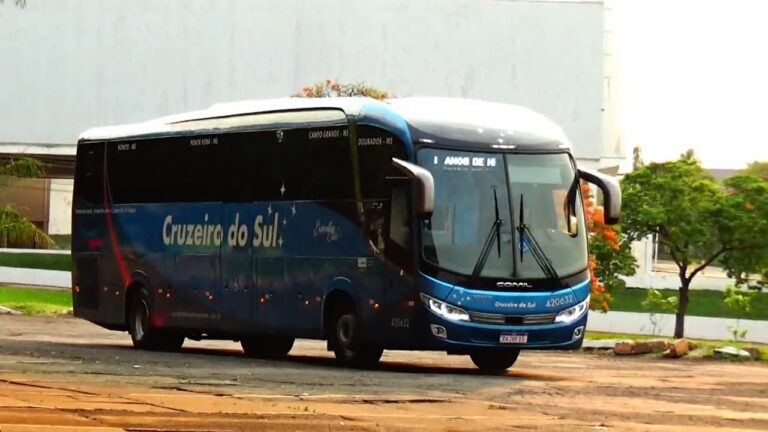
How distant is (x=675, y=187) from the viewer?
5553cm

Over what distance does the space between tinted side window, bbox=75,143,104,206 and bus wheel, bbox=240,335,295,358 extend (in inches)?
154

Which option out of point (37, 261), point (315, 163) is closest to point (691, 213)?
point (315, 163)

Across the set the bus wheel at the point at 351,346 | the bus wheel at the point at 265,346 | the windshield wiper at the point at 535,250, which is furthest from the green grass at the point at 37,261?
the windshield wiper at the point at 535,250

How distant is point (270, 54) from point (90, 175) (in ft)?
167

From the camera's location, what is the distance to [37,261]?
83.1 m

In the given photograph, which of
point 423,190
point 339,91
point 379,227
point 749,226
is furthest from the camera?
point 339,91

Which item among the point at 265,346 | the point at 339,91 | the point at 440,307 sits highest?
the point at 339,91

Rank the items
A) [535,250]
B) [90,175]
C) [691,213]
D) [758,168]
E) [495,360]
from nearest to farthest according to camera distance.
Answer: [535,250], [495,360], [90,175], [691,213], [758,168]

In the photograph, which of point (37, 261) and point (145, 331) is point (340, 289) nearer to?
point (145, 331)

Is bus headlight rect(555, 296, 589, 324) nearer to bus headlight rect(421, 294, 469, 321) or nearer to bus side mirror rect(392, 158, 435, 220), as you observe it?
bus headlight rect(421, 294, 469, 321)

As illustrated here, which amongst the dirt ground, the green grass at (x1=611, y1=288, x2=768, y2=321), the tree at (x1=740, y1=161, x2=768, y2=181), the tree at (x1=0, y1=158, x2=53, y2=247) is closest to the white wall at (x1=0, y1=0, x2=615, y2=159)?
the green grass at (x1=611, y1=288, x2=768, y2=321)

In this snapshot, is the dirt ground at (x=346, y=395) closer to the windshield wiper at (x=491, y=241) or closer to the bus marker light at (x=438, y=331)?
the bus marker light at (x=438, y=331)

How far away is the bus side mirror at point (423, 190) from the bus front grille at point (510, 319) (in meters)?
1.44

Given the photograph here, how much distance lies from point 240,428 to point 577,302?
10364 mm
